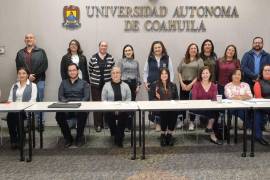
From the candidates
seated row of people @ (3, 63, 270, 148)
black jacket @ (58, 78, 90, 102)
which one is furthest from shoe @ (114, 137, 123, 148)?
black jacket @ (58, 78, 90, 102)

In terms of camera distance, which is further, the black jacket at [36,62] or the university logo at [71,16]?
the university logo at [71,16]

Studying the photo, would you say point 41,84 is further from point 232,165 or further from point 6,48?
point 232,165

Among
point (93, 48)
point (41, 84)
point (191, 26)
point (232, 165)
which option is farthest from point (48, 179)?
point (191, 26)

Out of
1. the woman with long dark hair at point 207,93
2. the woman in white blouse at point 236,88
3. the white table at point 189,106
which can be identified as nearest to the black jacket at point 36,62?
A: the white table at point 189,106

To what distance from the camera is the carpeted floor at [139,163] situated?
4.05 m

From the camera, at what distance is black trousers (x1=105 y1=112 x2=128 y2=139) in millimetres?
5215

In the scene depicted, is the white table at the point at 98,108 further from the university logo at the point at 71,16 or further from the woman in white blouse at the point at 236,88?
the university logo at the point at 71,16

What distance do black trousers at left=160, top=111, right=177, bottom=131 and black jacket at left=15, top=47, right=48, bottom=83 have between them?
86.9 inches

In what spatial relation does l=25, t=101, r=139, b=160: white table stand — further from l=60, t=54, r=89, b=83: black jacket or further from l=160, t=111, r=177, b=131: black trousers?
l=60, t=54, r=89, b=83: black jacket

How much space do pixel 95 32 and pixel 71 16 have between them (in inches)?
18.8

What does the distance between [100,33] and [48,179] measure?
10.8 feet

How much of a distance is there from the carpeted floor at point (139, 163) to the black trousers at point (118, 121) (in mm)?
186

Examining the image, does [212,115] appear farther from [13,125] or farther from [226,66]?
[13,125]

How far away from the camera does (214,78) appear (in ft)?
20.4
